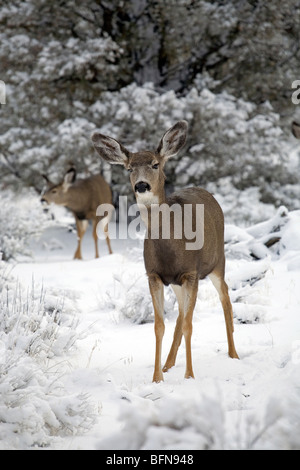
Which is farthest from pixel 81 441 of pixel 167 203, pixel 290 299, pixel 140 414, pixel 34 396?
pixel 290 299

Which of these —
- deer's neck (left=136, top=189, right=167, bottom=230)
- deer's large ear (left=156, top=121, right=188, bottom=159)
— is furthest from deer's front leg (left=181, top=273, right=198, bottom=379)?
deer's large ear (left=156, top=121, right=188, bottom=159)

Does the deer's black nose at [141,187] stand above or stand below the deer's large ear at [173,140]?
below

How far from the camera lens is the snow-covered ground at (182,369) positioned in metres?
2.52

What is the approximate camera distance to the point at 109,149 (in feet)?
16.3

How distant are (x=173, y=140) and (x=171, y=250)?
105cm

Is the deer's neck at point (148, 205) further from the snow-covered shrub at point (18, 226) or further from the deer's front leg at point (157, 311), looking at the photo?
the snow-covered shrub at point (18, 226)

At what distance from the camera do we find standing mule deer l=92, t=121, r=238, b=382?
4500mm

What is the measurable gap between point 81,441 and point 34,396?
0.43 m

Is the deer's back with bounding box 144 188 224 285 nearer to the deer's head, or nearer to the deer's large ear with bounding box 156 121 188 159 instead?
the deer's head

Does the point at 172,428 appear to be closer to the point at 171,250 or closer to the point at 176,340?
the point at 171,250

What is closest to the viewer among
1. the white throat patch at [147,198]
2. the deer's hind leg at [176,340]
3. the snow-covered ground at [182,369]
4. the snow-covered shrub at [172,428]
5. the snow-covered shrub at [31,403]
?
the snow-covered shrub at [172,428]

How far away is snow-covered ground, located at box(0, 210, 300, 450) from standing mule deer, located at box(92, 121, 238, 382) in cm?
37

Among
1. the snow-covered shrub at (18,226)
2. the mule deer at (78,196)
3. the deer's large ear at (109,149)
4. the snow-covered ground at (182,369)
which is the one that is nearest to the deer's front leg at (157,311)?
the snow-covered ground at (182,369)
